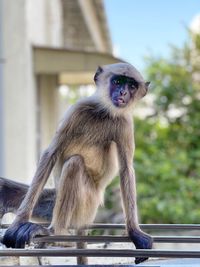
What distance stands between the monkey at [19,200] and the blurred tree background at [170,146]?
16.6 feet

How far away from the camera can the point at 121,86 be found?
4055mm

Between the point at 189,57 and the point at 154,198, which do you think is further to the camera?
the point at 189,57

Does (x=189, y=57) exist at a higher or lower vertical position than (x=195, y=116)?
higher

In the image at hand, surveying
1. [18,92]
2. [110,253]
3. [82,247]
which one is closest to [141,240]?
[82,247]

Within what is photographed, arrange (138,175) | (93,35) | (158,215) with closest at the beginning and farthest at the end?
1. (158,215)
2. (138,175)
3. (93,35)

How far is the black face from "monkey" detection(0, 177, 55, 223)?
24.7 inches

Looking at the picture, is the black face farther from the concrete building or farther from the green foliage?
the green foliage

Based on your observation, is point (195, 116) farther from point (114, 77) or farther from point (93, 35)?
point (114, 77)

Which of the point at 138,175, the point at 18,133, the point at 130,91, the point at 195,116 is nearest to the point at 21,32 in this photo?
the point at 18,133

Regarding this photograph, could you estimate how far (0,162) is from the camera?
8.82m

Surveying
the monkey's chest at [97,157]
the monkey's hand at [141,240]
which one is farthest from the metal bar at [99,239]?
the monkey's chest at [97,157]

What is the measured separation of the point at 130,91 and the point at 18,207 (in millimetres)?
909

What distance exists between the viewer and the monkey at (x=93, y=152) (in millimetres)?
3838

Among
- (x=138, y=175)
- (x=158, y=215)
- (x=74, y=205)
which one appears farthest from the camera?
(x=138, y=175)
